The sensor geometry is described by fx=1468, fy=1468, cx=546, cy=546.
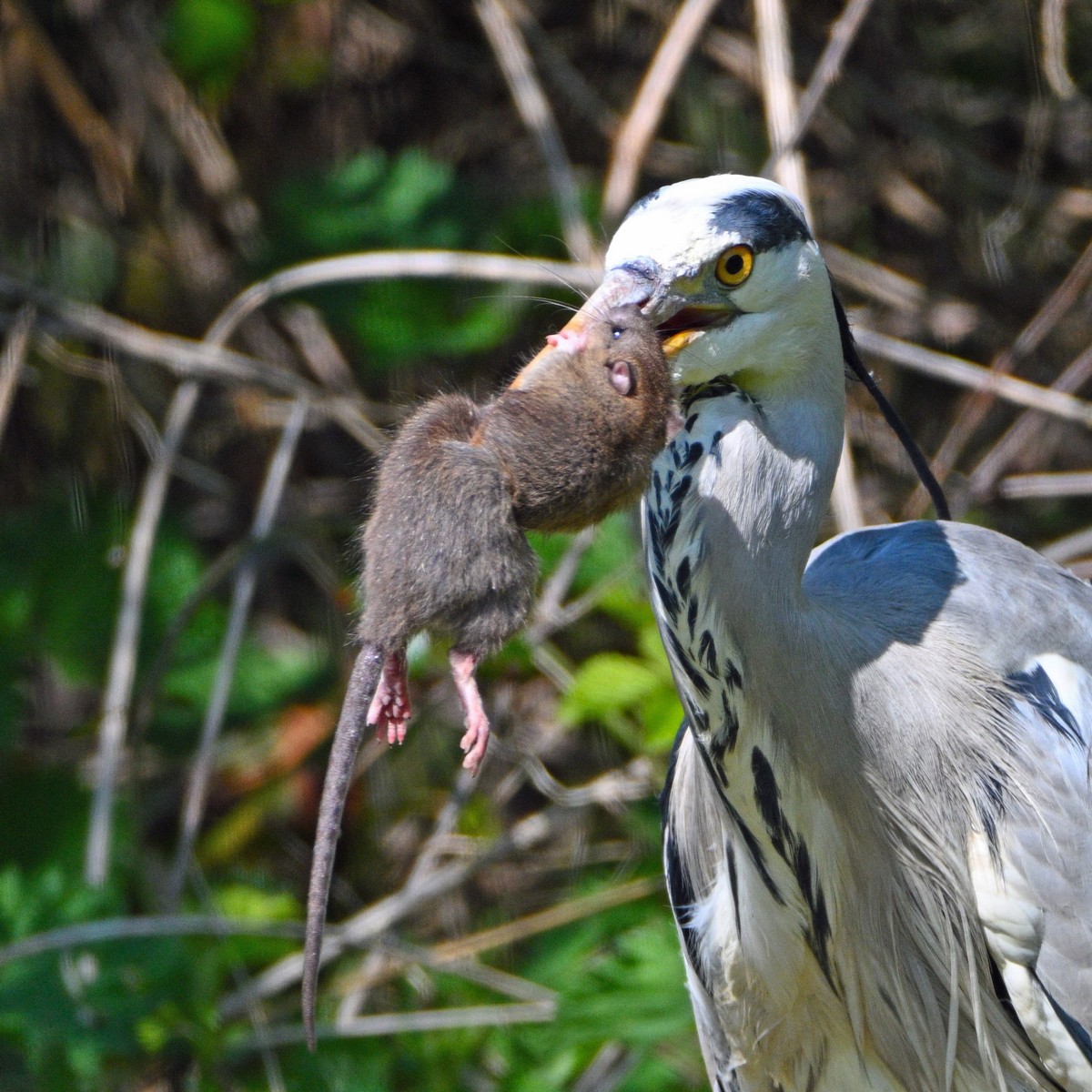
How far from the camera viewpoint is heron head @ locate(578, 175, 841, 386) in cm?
152

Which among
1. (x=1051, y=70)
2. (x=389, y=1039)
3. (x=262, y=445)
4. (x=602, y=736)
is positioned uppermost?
(x=1051, y=70)

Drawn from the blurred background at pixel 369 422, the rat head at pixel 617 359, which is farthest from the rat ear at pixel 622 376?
the blurred background at pixel 369 422

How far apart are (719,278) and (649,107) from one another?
1586mm

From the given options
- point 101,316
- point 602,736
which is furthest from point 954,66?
point 101,316

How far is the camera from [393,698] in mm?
1356

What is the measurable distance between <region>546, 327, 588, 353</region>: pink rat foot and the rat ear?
0.04 m

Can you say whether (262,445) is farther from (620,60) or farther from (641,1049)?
(641,1049)

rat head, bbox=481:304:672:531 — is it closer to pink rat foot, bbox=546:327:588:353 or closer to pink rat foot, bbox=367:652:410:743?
pink rat foot, bbox=546:327:588:353

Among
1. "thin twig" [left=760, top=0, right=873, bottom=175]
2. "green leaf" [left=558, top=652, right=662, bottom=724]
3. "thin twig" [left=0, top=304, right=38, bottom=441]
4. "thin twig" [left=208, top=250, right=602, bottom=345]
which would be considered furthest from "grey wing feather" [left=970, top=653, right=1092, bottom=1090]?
"thin twig" [left=0, top=304, right=38, bottom=441]

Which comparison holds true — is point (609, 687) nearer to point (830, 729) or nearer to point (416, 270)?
point (416, 270)

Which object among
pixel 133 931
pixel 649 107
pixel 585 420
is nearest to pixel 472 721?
pixel 585 420

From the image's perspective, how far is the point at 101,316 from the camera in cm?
323

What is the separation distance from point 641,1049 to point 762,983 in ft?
1.95

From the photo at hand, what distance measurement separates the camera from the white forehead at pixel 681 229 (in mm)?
1518
